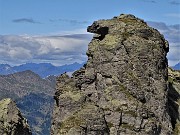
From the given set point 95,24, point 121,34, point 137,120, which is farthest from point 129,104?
point 95,24

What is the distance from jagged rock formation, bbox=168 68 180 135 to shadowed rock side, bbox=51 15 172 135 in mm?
6019

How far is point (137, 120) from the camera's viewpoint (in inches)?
2707

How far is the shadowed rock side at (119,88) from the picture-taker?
68.5 metres

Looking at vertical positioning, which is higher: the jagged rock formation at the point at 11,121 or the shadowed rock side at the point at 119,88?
the shadowed rock side at the point at 119,88

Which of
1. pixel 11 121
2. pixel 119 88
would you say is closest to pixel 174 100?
pixel 119 88

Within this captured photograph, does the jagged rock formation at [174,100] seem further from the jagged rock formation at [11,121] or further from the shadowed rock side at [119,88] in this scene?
the jagged rock formation at [11,121]

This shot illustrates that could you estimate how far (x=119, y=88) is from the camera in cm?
7056

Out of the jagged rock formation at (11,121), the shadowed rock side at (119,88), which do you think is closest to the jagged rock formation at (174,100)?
the shadowed rock side at (119,88)

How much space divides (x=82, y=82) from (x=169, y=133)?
55.9 ft

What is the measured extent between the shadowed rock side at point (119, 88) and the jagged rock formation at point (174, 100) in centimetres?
602

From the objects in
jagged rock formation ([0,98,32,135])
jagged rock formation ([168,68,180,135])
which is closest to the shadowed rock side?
jagged rock formation ([0,98,32,135])

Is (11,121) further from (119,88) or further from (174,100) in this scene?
(174,100)

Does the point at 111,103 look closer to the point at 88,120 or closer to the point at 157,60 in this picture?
the point at 88,120

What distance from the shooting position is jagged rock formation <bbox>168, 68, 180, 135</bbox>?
79188 millimetres
